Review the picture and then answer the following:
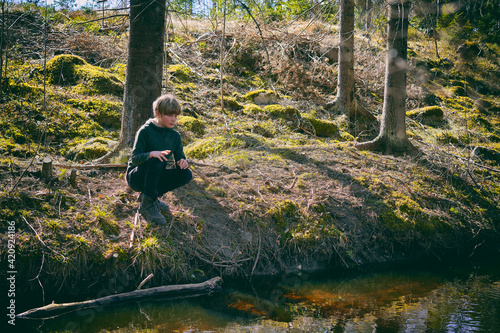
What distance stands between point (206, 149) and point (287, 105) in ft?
10.4

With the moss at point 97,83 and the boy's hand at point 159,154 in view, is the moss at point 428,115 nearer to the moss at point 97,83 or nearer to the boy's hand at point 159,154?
the moss at point 97,83

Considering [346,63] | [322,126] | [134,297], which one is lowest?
[134,297]

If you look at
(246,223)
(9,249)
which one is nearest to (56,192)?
(9,249)

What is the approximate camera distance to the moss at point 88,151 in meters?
6.32

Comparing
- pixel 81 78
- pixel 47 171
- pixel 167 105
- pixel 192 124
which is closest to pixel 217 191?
pixel 167 105

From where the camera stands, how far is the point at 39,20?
399 inches

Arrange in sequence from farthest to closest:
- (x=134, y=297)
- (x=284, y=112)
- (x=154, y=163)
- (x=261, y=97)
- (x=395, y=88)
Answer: (x=261, y=97)
(x=284, y=112)
(x=395, y=88)
(x=154, y=163)
(x=134, y=297)

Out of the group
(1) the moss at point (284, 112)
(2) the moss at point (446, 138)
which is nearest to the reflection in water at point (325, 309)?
(1) the moss at point (284, 112)

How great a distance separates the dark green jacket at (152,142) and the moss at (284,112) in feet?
15.4

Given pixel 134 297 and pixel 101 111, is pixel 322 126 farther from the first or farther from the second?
pixel 134 297

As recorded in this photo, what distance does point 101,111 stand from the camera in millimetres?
7598

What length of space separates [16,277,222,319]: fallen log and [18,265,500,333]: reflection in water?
0.24 ft

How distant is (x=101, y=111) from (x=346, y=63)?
20.0 feet

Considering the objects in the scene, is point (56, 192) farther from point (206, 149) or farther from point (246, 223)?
point (206, 149)
